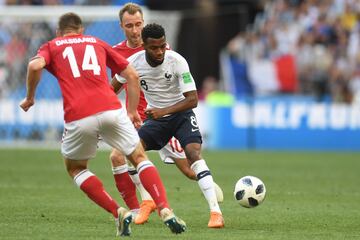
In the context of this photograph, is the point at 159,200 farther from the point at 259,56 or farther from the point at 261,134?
the point at 259,56

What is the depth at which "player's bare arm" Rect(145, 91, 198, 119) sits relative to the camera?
34.8 ft

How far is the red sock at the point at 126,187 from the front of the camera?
432 inches

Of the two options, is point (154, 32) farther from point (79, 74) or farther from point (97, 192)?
point (97, 192)

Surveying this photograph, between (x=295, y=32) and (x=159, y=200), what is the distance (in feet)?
65.0

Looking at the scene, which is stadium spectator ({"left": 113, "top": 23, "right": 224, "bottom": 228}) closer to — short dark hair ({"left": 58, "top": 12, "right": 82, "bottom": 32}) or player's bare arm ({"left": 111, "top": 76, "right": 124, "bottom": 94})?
player's bare arm ({"left": 111, "top": 76, "right": 124, "bottom": 94})

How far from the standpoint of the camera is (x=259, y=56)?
28.1m

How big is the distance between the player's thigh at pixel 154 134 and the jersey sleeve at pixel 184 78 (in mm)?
640

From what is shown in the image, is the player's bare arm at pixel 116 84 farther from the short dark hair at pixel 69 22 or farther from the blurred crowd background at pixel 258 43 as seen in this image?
the blurred crowd background at pixel 258 43

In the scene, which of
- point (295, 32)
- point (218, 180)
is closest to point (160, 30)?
point (218, 180)

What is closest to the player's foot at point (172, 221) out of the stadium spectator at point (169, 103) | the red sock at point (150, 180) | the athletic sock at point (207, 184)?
the red sock at point (150, 180)

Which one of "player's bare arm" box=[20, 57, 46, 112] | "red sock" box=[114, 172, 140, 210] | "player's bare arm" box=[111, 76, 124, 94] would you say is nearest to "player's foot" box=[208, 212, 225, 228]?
"red sock" box=[114, 172, 140, 210]

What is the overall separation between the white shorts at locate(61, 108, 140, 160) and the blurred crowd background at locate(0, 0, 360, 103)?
17092mm

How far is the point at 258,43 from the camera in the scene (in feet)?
93.2

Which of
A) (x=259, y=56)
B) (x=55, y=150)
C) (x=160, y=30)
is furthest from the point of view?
(x=259, y=56)
